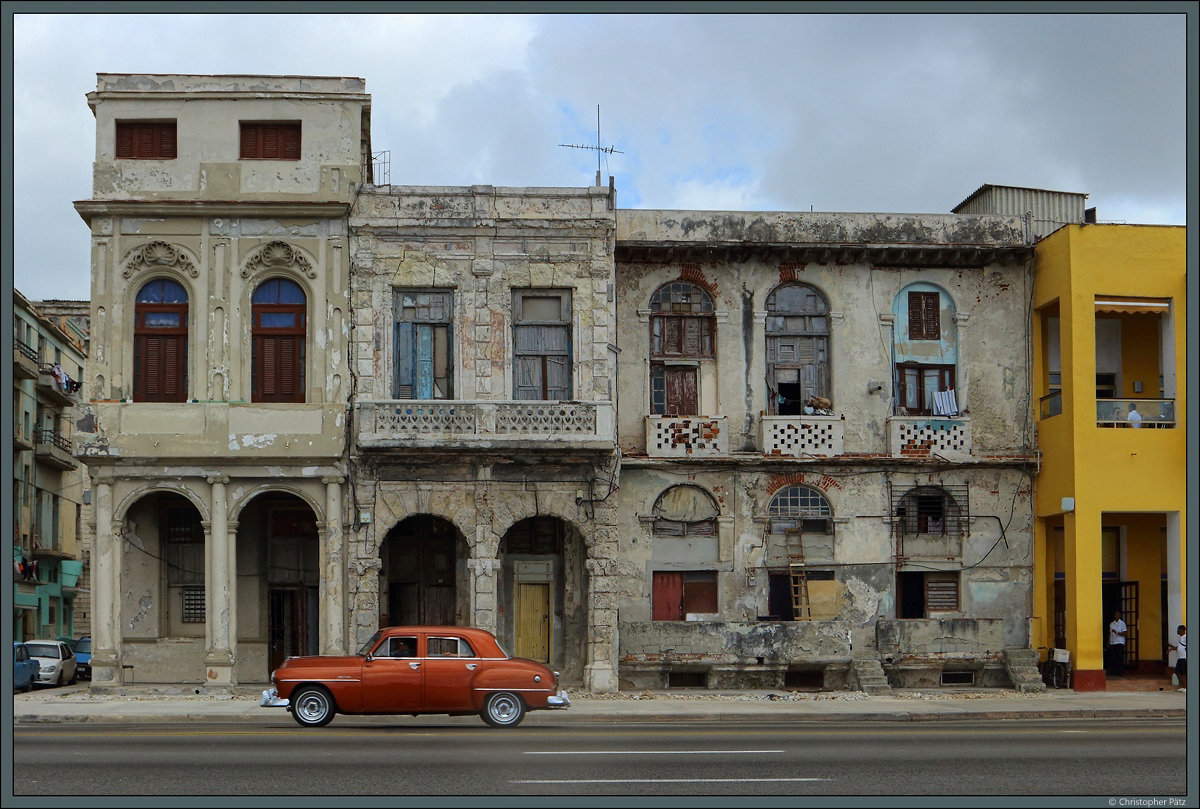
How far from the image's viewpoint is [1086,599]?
95.3 ft

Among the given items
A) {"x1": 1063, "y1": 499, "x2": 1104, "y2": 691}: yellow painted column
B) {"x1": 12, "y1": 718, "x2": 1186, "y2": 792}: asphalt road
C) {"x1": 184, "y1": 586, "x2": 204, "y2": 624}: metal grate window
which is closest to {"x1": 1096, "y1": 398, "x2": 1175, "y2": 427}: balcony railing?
{"x1": 1063, "y1": 499, "x2": 1104, "y2": 691}: yellow painted column

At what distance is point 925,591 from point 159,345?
16274 mm

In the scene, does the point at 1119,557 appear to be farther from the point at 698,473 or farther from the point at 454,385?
the point at 454,385

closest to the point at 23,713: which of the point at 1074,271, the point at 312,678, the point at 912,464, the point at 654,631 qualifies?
the point at 312,678

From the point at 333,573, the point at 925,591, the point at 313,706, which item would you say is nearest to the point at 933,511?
the point at 925,591

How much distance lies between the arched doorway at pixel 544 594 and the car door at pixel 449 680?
931 centimetres

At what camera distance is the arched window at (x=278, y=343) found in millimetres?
29125

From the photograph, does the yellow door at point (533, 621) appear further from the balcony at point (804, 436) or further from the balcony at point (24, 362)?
the balcony at point (24, 362)

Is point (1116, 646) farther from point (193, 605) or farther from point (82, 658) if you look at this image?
point (82, 658)

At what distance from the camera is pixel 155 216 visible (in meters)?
28.9

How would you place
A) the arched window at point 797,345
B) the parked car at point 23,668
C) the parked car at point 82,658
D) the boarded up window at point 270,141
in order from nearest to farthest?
the boarded up window at point 270,141, the arched window at point 797,345, the parked car at point 23,668, the parked car at point 82,658

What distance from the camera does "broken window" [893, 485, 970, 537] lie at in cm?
3081

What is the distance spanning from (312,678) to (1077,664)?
16.0m

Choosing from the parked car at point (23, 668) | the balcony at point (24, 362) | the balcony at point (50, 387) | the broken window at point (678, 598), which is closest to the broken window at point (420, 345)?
the broken window at point (678, 598)
